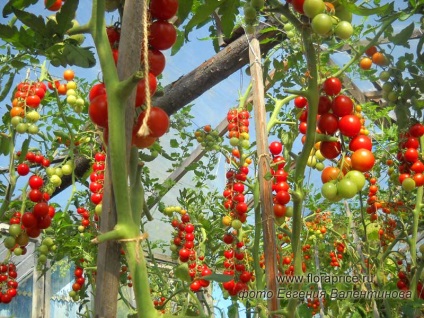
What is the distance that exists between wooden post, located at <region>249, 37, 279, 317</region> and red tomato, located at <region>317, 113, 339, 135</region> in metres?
0.33

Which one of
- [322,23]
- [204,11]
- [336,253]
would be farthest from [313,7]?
[336,253]

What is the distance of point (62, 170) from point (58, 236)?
0.54m

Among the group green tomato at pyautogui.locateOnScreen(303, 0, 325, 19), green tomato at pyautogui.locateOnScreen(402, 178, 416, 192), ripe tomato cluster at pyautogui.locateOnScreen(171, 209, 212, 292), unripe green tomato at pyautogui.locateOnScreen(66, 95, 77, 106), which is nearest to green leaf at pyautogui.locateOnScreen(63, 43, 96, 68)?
green tomato at pyautogui.locateOnScreen(303, 0, 325, 19)

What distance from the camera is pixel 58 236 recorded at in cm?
216

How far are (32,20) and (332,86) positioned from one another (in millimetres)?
446

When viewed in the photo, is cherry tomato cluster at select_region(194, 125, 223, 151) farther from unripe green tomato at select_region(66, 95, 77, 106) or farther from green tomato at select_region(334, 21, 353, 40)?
green tomato at select_region(334, 21, 353, 40)

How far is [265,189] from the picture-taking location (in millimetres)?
1186

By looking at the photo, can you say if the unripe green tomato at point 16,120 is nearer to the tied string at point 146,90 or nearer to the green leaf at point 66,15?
the green leaf at point 66,15

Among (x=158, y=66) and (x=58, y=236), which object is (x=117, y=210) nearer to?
(x=158, y=66)

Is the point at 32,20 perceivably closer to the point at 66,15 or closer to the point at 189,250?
the point at 66,15

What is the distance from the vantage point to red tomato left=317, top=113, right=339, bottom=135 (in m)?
0.73

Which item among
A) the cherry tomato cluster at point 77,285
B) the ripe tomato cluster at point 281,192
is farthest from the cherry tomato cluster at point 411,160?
the cherry tomato cluster at point 77,285

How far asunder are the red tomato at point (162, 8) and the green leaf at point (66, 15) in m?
0.10

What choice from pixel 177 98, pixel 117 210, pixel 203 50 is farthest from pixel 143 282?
pixel 203 50
